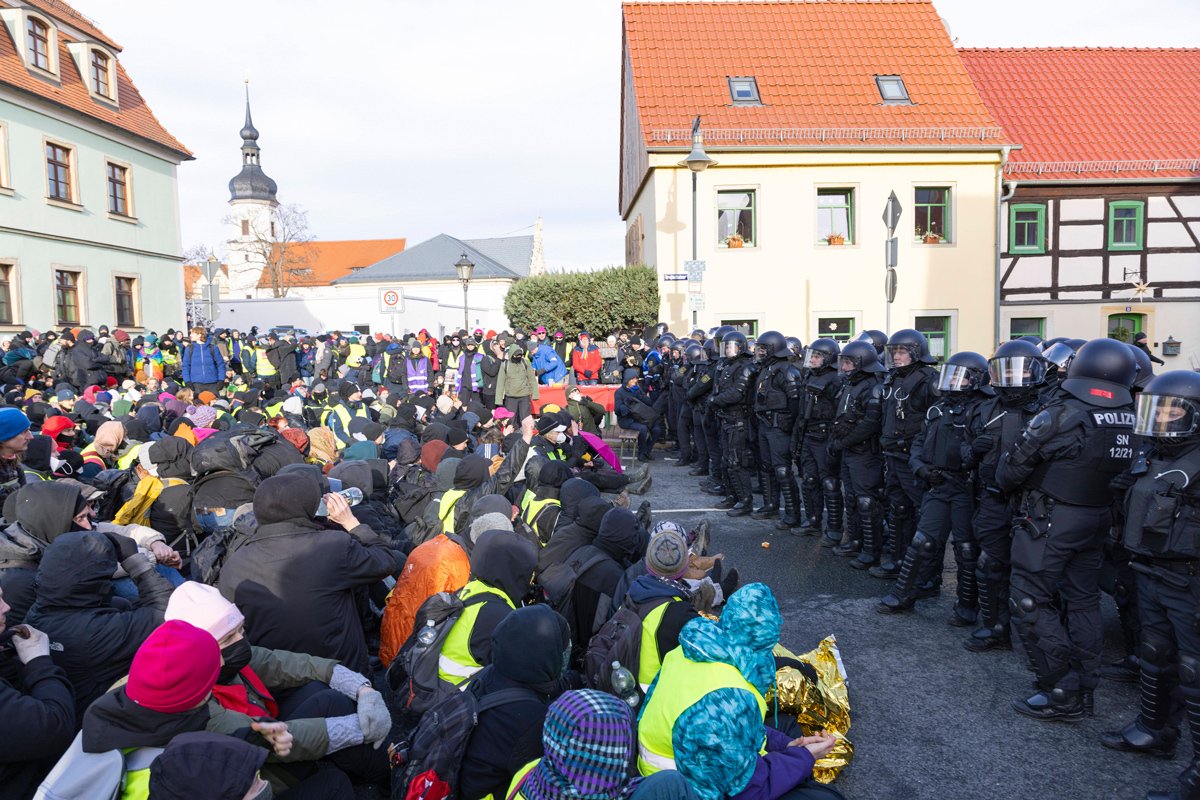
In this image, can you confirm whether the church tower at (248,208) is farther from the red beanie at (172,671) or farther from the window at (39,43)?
the red beanie at (172,671)

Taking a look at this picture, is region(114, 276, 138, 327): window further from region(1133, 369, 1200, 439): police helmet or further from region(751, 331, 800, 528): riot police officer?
region(1133, 369, 1200, 439): police helmet

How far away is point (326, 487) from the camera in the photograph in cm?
520

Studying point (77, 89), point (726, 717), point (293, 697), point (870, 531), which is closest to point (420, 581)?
point (293, 697)

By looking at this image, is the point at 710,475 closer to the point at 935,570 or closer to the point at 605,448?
the point at 605,448

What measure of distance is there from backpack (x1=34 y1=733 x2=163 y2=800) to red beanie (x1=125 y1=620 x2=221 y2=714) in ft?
0.74

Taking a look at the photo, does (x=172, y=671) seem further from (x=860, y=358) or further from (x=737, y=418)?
(x=737, y=418)

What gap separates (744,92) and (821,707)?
69.6 feet

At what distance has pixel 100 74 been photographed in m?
26.0

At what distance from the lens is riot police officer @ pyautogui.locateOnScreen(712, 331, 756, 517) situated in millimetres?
9734

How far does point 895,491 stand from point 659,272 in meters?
15.2

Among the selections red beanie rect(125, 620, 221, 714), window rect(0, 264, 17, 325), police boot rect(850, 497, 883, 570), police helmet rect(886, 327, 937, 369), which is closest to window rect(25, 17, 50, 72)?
window rect(0, 264, 17, 325)

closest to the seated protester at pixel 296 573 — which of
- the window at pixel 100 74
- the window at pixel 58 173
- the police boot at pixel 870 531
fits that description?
the police boot at pixel 870 531

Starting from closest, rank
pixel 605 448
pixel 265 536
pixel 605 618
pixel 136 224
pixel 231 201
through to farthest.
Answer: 1. pixel 265 536
2. pixel 605 618
3. pixel 605 448
4. pixel 136 224
5. pixel 231 201

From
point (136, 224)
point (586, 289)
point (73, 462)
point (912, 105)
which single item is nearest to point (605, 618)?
point (73, 462)
